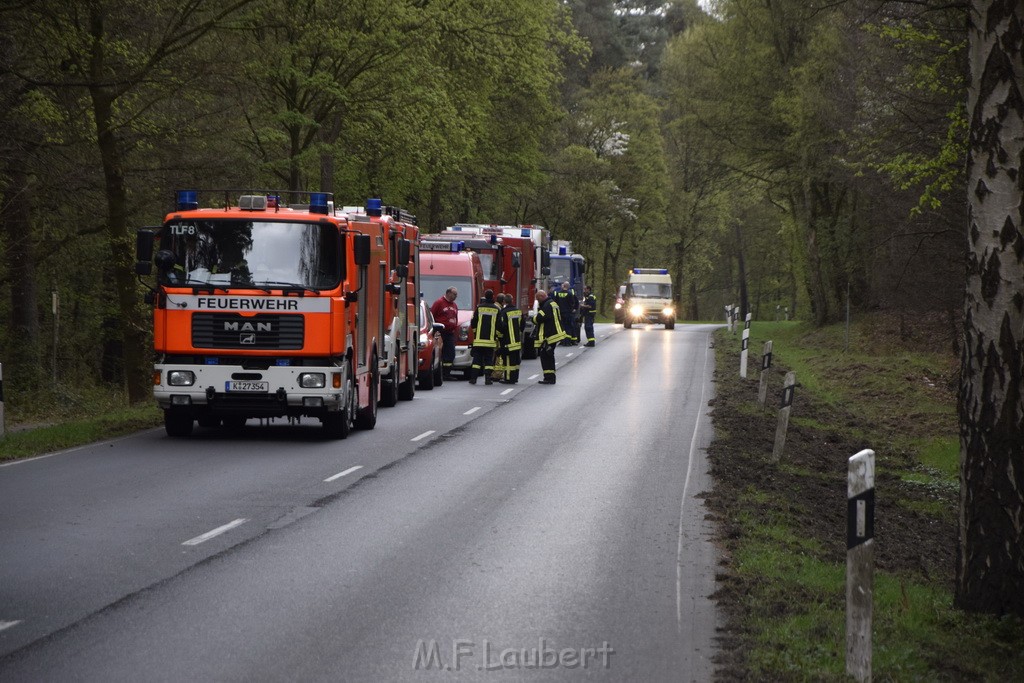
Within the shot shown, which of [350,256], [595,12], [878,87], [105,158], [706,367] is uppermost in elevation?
[595,12]

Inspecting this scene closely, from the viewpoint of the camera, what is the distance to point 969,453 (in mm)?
8719

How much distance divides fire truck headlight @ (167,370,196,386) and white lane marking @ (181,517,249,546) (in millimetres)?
6058

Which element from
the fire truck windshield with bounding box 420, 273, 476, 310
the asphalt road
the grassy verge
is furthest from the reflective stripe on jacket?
the asphalt road

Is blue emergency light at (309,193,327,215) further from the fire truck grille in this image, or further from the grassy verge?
the grassy verge

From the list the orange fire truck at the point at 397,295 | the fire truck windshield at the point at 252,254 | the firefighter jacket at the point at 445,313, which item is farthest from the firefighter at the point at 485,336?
the fire truck windshield at the point at 252,254

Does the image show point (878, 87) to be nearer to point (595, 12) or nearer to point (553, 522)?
point (553, 522)

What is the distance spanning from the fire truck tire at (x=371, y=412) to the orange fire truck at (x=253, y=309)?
1687mm

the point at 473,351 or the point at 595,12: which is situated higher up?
the point at 595,12

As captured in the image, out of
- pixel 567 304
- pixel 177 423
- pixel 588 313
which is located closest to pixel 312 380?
pixel 177 423

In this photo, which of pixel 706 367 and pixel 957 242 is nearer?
pixel 957 242

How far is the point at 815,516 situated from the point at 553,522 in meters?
2.58

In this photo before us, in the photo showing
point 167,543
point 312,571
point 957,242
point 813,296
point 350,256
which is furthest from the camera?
point 813,296

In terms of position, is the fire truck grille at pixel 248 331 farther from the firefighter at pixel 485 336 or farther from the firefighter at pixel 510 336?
the firefighter at pixel 510 336

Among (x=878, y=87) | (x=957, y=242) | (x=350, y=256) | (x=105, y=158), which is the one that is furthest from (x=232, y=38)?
(x=957, y=242)
